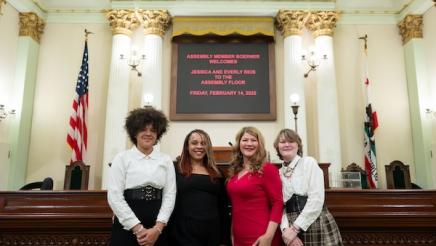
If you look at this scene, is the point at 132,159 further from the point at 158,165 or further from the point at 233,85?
the point at 233,85

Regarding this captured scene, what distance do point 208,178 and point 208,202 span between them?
0.16m

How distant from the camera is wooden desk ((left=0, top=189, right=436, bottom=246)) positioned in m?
3.00

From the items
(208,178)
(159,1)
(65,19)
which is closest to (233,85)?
(159,1)

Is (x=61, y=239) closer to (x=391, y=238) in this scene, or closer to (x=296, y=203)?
(x=296, y=203)

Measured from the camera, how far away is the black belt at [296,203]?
7.40ft

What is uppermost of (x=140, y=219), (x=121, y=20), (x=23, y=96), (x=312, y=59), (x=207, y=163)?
(x=121, y=20)

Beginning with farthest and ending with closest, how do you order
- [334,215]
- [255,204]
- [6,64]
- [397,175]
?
[6,64] < [397,175] < [334,215] < [255,204]

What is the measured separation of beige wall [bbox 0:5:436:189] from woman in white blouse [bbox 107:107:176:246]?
446 centimetres

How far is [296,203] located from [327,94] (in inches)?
191

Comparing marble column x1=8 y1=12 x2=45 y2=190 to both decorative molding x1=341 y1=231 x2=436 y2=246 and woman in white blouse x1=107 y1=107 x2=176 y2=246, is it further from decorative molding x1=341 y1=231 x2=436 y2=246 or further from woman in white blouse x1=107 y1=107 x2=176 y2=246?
decorative molding x1=341 y1=231 x2=436 y2=246

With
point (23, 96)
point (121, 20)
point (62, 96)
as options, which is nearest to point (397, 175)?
point (121, 20)

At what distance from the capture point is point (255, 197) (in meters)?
2.19

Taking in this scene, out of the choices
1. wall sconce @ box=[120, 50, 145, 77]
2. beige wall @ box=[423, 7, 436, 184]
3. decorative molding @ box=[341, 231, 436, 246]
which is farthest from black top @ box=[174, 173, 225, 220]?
beige wall @ box=[423, 7, 436, 184]

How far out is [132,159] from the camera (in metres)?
2.27
